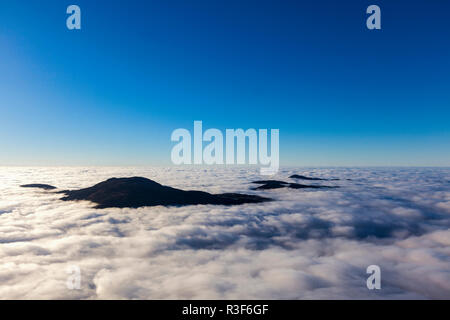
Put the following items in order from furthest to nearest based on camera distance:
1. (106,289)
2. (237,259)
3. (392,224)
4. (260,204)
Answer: (260,204)
(392,224)
(237,259)
(106,289)

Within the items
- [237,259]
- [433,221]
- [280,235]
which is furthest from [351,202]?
[237,259]

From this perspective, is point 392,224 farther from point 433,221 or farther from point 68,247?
point 68,247

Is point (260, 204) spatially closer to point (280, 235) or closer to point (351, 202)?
point (280, 235)

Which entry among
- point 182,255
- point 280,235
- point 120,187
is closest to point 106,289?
point 182,255

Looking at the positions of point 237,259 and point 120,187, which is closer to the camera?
point 237,259

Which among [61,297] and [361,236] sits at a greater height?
[61,297]

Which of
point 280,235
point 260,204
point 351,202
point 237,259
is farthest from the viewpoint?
point 351,202
